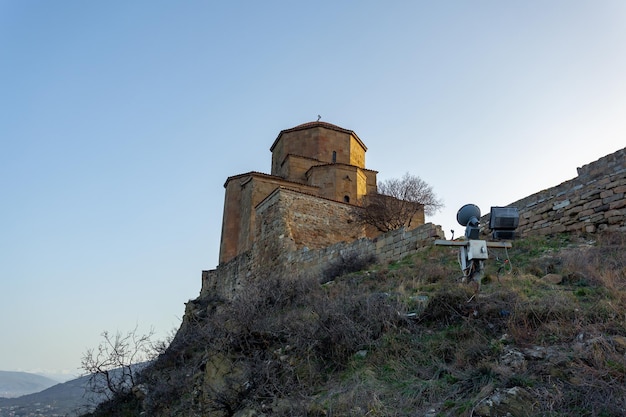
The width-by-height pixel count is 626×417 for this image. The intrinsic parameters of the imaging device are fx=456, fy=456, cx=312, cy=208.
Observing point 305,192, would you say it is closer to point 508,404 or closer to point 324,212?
point 324,212

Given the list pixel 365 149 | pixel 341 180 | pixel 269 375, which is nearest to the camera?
pixel 269 375

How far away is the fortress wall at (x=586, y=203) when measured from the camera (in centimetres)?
905

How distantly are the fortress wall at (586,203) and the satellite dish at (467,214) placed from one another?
12.3ft

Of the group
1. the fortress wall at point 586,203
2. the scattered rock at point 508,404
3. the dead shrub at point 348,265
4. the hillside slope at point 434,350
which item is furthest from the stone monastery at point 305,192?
the scattered rock at point 508,404

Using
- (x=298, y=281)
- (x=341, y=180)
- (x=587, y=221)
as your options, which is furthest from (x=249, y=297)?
(x=341, y=180)

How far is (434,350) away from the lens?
507 centimetres

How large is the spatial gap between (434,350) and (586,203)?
657 cm

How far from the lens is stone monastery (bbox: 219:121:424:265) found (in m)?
17.2

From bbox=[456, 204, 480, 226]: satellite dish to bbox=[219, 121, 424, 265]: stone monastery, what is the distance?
936cm

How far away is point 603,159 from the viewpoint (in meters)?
9.60

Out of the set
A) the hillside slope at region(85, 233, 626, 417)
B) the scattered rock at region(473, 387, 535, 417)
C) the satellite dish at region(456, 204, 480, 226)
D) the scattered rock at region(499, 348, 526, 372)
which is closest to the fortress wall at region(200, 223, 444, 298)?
the hillside slope at region(85, 233, 626, 417)

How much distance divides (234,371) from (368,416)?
2.70 m

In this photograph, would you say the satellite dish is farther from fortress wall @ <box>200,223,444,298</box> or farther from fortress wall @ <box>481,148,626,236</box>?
fortress wall @ <box>200,223,444,298</box>

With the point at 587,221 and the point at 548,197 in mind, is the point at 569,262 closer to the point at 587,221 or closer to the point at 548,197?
A: the point at 587,221
